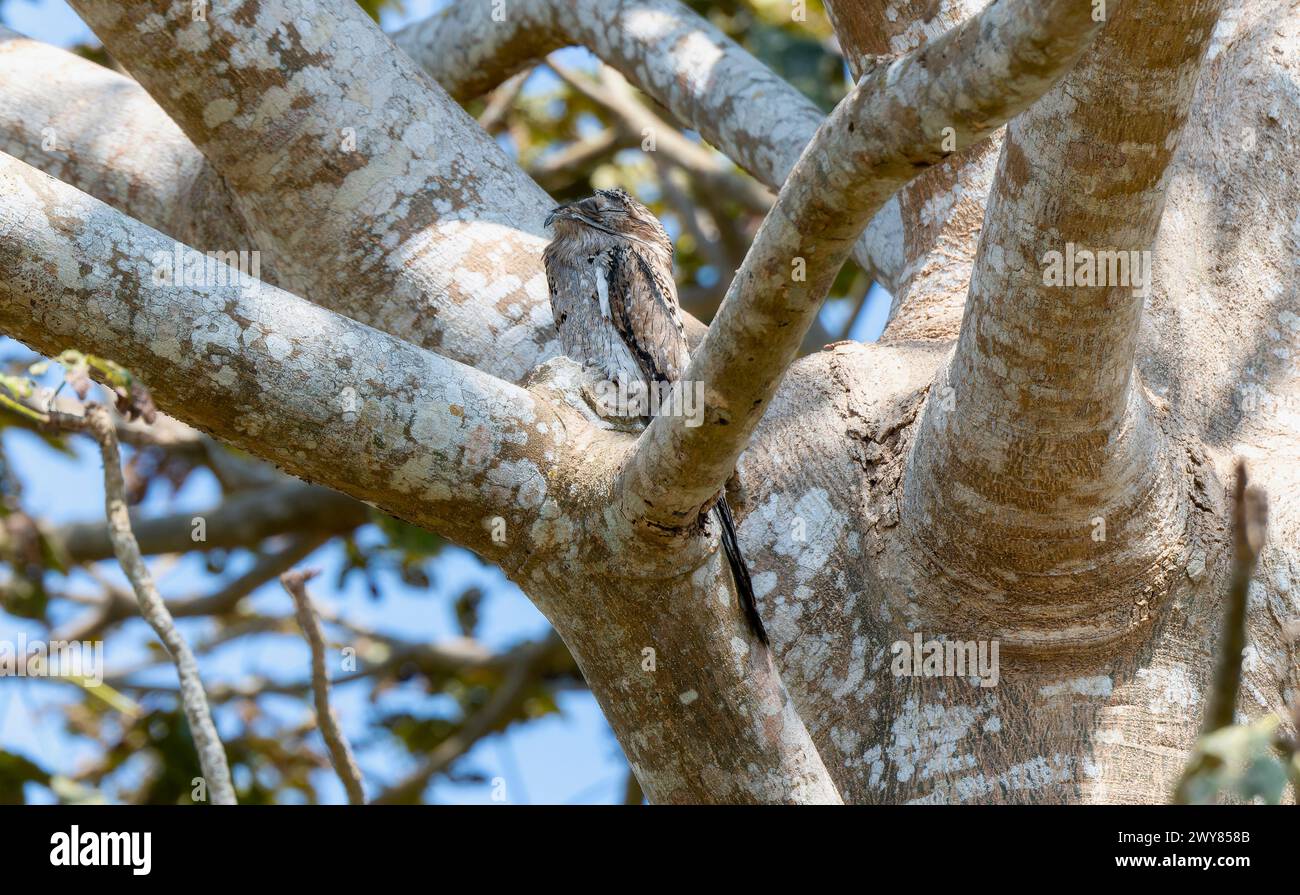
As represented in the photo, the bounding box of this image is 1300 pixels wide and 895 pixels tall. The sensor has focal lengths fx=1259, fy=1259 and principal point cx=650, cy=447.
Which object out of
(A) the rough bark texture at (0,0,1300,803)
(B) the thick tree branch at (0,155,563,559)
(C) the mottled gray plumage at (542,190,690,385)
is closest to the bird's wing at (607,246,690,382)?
(C) the mottled gray plumage at (542,190,690,385)

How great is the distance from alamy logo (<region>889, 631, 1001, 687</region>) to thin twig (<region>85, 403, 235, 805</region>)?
1.44 meters

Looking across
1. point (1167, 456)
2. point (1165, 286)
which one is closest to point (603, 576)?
point (1167, 456)

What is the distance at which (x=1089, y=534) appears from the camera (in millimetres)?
2596

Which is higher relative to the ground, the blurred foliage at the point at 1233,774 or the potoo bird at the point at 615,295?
the potoo bird at the point at 615,295

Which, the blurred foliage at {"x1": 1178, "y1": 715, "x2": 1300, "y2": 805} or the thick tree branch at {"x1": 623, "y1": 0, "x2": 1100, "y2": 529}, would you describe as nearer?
the blurred foliage at {"x1": 1178, "y1": 715, "x2": 1300, "y2": 805}

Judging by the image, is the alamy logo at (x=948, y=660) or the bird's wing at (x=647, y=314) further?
the bird's wing at (x=647, y=314)

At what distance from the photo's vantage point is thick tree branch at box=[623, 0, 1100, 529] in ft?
5.45

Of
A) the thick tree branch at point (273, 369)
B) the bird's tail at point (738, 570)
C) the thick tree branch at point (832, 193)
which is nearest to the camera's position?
the thick tree branch at point (832, 193)

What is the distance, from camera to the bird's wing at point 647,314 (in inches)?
158

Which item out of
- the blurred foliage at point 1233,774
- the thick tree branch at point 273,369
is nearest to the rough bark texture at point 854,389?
the thick tree branch at point 273,369

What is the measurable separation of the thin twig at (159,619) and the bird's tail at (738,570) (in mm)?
1083

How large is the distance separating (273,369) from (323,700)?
46.1 inches

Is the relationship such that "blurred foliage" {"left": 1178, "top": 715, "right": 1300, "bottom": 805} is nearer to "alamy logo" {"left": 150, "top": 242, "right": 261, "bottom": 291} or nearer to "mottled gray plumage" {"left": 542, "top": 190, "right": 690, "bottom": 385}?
"alamy logo" {"left": 150, "top": 242, "right": 261, "bottom": 291}
